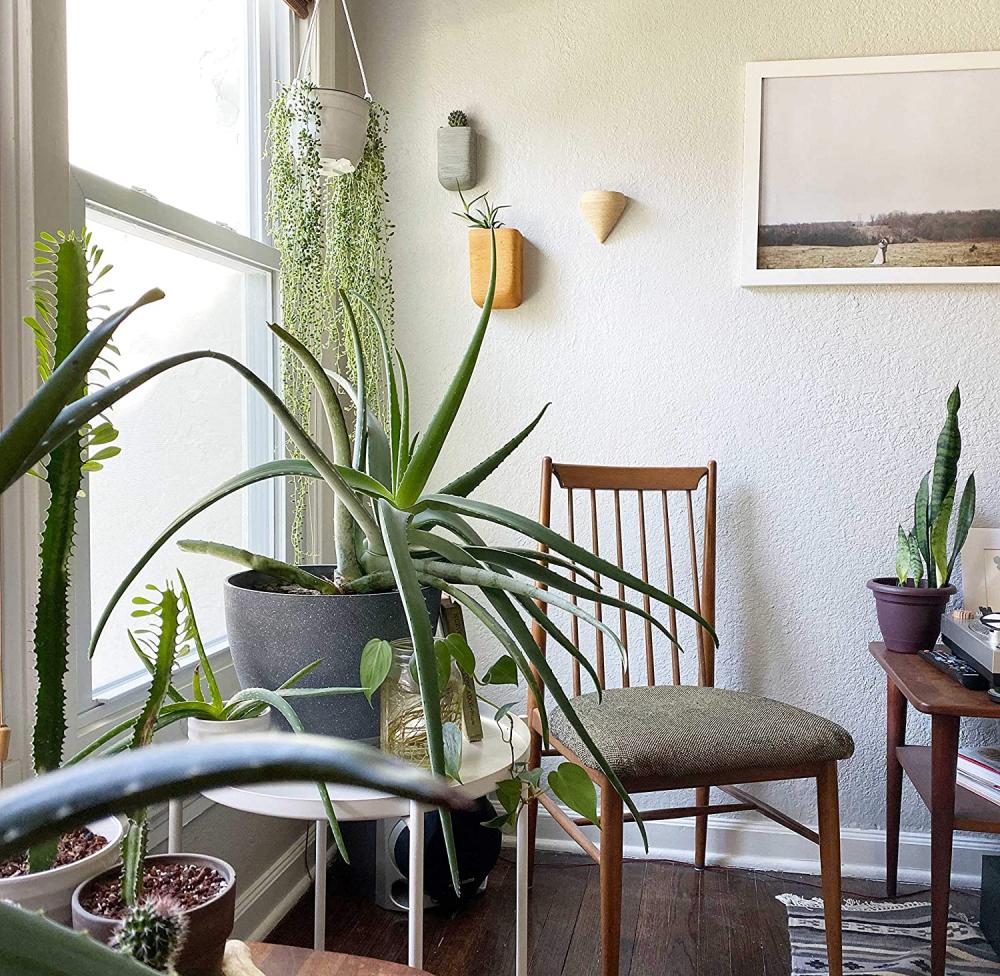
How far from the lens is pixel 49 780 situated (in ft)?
0.97

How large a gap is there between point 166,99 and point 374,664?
1.25 meters

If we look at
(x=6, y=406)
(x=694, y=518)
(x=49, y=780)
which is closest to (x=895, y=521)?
(x=694, y=518)

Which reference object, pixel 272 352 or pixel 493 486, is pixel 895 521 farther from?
pixel 272 352

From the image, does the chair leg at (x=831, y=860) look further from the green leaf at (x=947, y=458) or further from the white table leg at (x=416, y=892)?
the white table leg at (x=416, y=892)

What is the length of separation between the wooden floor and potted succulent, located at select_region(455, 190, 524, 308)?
142 centimetres

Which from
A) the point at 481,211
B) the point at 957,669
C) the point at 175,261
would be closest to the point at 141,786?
the point at 175,261

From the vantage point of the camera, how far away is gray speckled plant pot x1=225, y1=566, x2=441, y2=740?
41.6 inches

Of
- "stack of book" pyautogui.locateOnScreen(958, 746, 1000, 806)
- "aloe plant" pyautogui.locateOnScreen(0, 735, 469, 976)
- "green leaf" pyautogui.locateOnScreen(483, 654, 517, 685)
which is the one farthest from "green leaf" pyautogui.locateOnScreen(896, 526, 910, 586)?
"aloe plant" pyautogui.locateOnScreen(0, 735, 469, 976)

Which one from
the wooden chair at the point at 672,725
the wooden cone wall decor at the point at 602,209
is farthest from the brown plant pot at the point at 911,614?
the wooden cone wall decor at the point at 602,209

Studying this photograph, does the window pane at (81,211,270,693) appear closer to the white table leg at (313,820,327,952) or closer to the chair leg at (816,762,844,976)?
the white table leg at (313,820,327,952)

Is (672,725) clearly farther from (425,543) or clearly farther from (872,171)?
(872,171)

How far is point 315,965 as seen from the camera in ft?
2.64

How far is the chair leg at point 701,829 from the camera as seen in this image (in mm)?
2162

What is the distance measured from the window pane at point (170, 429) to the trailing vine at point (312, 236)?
119 millimetres
